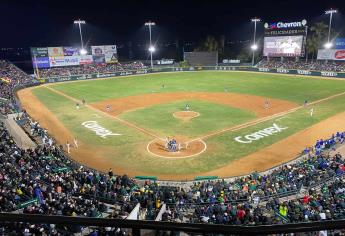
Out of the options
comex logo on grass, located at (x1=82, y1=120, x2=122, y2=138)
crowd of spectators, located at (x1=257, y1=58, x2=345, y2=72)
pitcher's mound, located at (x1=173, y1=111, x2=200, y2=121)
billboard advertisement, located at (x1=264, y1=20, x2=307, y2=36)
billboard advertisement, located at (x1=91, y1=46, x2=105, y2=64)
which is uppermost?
billboard advertisement, located at (x1=264, y1=20, x2=307, y2=36)

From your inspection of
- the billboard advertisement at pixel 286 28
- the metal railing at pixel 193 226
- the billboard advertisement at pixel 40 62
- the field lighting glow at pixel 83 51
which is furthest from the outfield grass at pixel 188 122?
the billboard advertisement at pixel 40 62

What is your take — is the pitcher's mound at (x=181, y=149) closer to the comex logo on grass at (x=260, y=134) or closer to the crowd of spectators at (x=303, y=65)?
the comex logo on grass at (x=260, y=134)

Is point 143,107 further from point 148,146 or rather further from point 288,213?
point 288,213

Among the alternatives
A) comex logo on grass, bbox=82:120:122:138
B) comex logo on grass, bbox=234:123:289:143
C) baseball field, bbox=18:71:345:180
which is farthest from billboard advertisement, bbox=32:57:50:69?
comex logo on grass, bbox=234:123:289:143

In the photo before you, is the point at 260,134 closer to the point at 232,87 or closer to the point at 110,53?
the point at 232,87

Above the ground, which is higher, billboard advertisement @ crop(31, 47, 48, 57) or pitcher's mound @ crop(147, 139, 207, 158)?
billboard advertisement @ crop(31, 47, 48, 57)

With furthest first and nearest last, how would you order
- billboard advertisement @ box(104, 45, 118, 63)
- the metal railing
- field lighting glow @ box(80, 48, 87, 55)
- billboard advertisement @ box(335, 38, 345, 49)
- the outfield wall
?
billboard advertisement @ box(104, 45, 118, 63) < field lighting glow @ box(80, 48, 87, 55) < billboard advertisement @ box(335, 38, 345, 49) < the outfield wall < the metal railing

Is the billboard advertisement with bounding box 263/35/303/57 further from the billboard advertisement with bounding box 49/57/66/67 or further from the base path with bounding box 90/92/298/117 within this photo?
the billboard advertisement with bounding box 49/57/66/67
